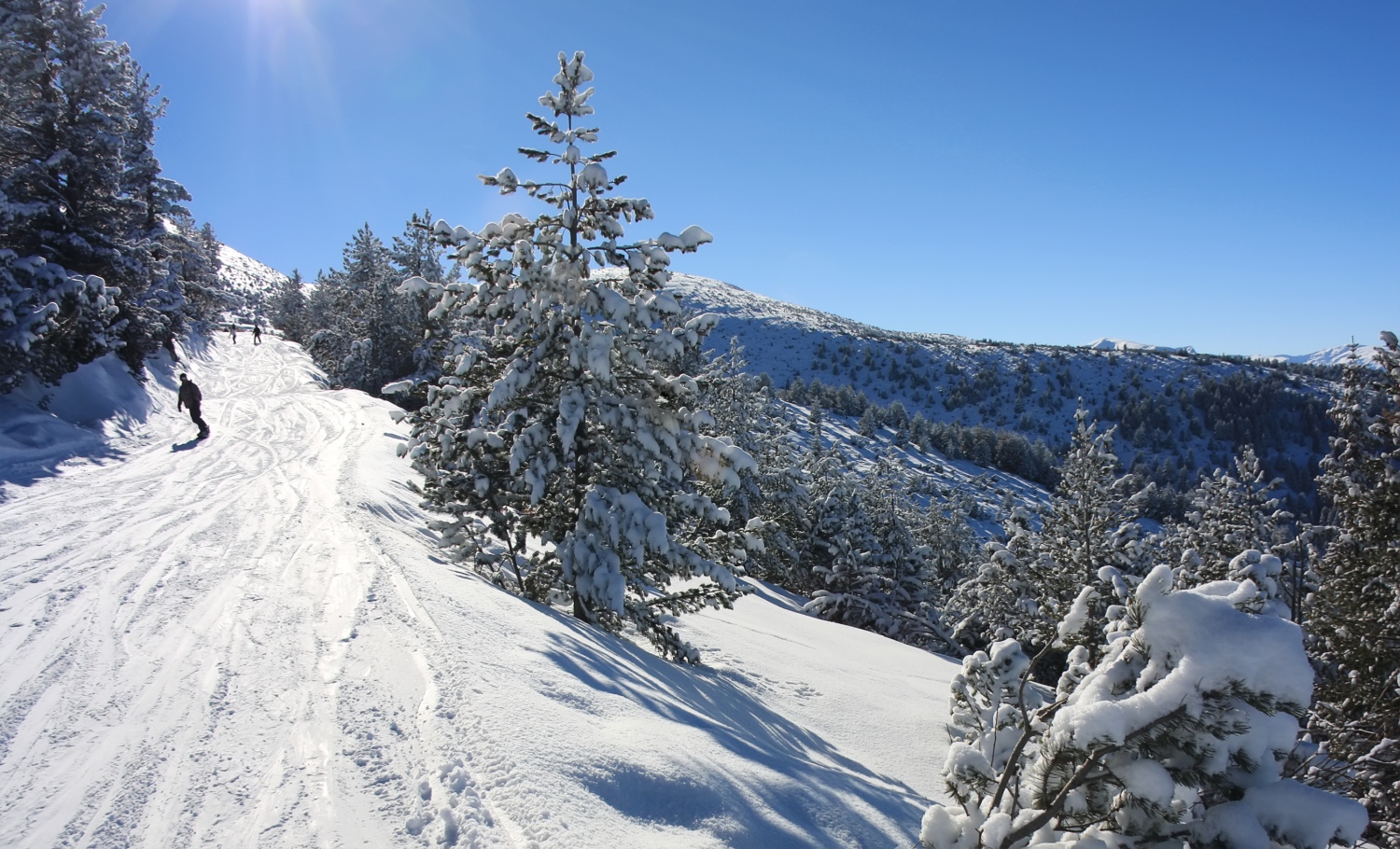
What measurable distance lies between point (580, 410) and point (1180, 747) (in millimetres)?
7762

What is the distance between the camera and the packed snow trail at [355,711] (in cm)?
367

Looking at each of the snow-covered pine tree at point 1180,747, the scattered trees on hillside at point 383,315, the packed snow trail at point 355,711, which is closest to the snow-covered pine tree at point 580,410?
the packed snow trail at point 355,711

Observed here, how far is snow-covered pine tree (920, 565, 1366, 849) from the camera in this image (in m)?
2.35

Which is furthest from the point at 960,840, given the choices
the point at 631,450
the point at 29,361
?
the point at 29,361

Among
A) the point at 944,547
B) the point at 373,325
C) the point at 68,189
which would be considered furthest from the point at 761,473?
the point at 373,325

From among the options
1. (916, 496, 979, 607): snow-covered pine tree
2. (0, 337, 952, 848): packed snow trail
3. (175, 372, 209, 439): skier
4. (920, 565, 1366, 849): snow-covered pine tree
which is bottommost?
(916, 496, 979, 607): snow-covered pine tree

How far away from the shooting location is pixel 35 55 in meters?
18.6

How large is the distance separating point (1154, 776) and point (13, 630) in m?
8.15

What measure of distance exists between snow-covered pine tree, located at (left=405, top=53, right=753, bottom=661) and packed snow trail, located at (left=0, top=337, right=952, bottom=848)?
3.81ft

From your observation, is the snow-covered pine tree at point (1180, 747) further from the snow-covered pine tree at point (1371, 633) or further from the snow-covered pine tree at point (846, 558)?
the snow-covered pine tree at point (846, 558)

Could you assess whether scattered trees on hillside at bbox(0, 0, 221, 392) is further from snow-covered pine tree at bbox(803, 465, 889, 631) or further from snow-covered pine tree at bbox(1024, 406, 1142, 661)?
snow-covered pine tree at bbox(1024, 406, 1142, 661)

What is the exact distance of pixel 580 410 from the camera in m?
9.19

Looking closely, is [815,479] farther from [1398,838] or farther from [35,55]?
[35,55]

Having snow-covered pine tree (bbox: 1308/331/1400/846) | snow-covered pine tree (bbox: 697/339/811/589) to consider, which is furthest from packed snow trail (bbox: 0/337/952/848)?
snow-covered pine tree (bbox: 697/339/811/589)
